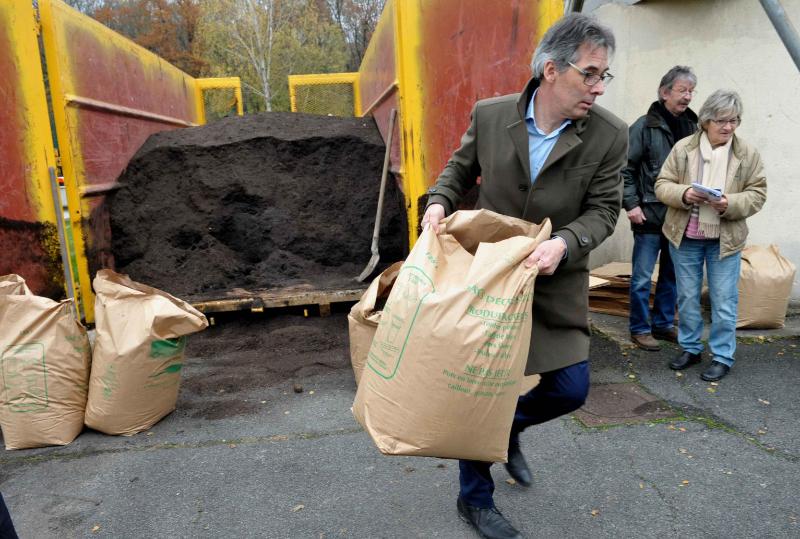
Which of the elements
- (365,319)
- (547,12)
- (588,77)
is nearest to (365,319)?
(365,319)

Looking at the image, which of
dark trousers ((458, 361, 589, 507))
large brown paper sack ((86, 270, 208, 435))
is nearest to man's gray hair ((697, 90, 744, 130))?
dark trousers ((458, 361, 589, 507))

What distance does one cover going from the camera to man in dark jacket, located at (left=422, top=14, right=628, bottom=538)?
1.97 meters

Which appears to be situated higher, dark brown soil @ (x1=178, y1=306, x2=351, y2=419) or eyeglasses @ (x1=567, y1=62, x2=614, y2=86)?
eyeglasses @ (x1=567, y1=62, x2=614, y2=86)

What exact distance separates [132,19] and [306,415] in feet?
118

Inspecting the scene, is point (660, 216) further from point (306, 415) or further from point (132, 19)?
point (132, 19)

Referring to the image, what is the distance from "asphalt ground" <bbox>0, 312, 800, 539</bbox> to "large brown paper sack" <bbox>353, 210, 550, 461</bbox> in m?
0.75

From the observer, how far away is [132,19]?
3297 cm

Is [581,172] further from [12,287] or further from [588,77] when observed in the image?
[12,287]

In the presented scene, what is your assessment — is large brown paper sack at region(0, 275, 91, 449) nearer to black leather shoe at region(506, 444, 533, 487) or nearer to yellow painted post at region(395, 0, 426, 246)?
black leather shoe at region(506, 444, 533, 487)

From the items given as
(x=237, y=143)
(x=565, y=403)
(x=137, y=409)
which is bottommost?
(x=137, y=409)

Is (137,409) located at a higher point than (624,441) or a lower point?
higher

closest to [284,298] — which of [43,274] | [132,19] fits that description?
[43,274]

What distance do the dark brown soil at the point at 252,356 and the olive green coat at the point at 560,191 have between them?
213cm

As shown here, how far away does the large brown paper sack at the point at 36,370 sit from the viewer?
3078 mm
